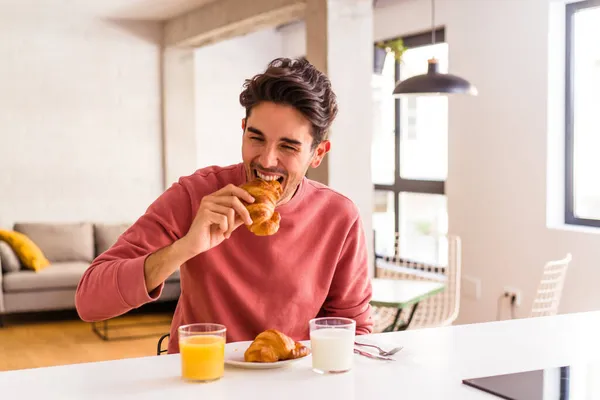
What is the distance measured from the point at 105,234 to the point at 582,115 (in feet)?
13.8

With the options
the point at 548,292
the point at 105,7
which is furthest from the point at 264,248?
the point at 105,7

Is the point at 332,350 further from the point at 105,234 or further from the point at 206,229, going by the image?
the point at 105,234

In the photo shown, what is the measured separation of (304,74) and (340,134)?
9.24 feet

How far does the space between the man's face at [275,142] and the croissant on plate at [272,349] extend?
39cm

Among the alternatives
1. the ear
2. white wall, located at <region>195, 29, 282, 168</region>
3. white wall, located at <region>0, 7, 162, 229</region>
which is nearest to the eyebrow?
the ear

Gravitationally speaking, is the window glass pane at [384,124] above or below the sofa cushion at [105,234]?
above

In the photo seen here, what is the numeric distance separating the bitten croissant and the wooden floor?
11.6 feet

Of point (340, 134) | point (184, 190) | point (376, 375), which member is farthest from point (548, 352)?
point (340, 134)

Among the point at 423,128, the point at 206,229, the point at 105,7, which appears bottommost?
the point at 206,229

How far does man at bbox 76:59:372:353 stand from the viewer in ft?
5.19

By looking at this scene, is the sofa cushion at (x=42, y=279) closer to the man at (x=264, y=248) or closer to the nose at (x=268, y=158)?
the man at (x=264, y=248)

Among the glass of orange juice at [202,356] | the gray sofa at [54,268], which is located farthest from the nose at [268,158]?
the gray sofa at [54,268]

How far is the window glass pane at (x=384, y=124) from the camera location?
6551mm

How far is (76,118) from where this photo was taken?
7125 mm
